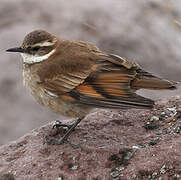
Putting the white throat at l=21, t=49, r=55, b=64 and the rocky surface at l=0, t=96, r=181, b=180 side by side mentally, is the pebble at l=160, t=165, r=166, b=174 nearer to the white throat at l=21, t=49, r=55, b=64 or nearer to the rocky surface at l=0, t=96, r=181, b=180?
the rocky surface at l=0, t=96, r=181, b=180

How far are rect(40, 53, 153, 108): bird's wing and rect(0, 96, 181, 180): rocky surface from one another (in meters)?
0.62

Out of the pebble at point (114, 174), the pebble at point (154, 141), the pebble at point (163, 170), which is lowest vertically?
the pebble at point (114, 174)

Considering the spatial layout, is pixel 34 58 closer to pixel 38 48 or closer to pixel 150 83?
pixel 38 48

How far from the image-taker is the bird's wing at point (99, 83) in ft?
20.9

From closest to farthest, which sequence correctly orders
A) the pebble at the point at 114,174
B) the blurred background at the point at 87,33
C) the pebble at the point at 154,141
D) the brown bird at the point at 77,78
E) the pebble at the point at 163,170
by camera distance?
the pebble at the point at 163,170 → the pebble at the point at 114,174 → the pebble at the point at 154,141 → the brown bird at the point at 77,78 → the blurred background at the point at 87,33

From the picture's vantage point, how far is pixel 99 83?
659cm

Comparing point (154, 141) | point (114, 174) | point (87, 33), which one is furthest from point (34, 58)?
point (87, 33)

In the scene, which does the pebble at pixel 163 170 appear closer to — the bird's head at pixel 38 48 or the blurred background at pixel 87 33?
the bird's head at pixel 38 48

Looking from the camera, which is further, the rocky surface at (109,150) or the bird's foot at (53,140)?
the bird's foot at (53,140)

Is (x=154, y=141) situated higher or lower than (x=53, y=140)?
higher

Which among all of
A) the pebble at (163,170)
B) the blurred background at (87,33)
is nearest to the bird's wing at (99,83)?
the pebble at (163,170)

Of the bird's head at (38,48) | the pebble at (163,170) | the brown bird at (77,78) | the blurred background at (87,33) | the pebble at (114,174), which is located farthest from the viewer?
the blurred background at (87,33)

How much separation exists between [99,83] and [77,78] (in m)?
0.33

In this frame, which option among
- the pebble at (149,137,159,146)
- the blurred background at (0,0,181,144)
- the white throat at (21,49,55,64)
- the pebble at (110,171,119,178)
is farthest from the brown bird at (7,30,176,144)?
the blurred background at (0,0,181,144)
